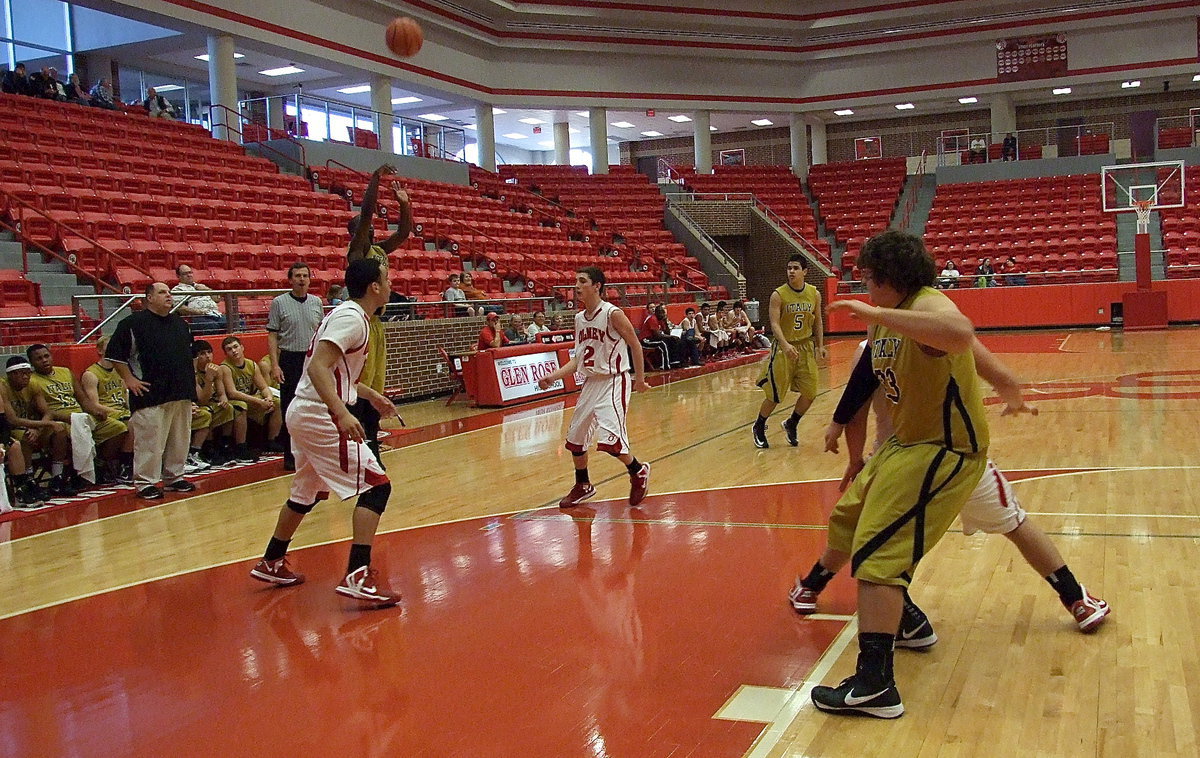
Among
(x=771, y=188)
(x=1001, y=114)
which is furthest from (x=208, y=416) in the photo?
(x=1001, y=114)

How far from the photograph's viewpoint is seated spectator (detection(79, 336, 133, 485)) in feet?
29.7

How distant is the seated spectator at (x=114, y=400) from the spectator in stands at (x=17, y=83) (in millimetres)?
12717

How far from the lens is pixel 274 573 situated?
5551 mm

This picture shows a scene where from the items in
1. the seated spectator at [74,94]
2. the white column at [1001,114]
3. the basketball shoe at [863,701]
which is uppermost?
the white column at [1001,114]

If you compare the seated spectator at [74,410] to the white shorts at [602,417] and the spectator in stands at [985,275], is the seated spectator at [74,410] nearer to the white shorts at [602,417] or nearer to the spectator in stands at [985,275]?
the white shorts at [602,417]

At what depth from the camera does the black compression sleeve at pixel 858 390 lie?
4.28 m

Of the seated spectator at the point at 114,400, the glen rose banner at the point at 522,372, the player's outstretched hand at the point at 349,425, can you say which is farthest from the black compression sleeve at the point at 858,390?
the glen rose banner at the point at 522,372

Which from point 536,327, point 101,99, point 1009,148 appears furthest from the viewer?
point 1009,148

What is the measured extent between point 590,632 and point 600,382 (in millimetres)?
3136

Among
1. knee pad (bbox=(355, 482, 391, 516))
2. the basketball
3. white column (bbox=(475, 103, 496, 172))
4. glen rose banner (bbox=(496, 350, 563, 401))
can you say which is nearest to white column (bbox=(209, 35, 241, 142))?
the basketball

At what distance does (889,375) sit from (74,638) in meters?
3.93

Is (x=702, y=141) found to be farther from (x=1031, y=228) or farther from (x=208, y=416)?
(x=208, y=416)

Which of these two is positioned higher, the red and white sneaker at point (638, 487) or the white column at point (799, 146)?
the white column at point (799, 146)

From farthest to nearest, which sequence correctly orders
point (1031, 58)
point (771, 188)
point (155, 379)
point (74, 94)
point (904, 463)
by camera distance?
point (771, 188), point (1031, 58), point (74, 94), point (155, 379), point (904, 463)
